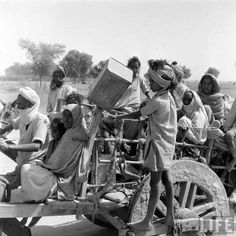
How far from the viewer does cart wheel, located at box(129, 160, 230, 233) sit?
4.14 metres

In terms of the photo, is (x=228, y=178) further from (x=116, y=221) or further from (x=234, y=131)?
(x=116, y=221)

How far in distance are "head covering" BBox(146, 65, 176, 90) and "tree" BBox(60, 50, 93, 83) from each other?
31338mm

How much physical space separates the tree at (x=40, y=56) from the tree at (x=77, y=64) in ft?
5.62

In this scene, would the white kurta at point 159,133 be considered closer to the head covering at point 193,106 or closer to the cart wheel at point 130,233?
the cart wheel at point 130,233

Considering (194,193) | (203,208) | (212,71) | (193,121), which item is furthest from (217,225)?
(212,71)

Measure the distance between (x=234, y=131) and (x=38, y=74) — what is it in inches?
1389

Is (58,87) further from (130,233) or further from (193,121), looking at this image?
(130,233)

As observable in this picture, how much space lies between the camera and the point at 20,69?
131ft

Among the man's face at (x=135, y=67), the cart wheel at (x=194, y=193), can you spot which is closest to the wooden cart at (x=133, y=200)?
the cart wheel at (x=194, y=193)

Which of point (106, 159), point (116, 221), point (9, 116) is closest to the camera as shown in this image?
point (116, 221)

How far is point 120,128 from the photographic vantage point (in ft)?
13.8

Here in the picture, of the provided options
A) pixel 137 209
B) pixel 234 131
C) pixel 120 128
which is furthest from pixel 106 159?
pixel 234 131

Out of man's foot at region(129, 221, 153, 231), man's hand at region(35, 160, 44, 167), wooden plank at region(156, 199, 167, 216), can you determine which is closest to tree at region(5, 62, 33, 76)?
man's hand at region(35, 160, 44, 167)

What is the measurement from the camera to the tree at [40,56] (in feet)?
127
